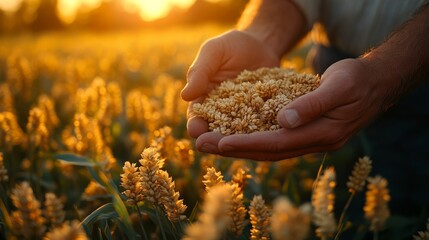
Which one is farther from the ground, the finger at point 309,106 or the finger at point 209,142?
the finger at point 309,106

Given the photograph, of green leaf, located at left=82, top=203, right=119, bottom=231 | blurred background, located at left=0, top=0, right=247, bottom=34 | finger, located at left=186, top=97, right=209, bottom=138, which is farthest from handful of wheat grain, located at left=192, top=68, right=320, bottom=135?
blurred background, located at left=0, top=0, right=247, bottom=34

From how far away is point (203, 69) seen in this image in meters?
2.24

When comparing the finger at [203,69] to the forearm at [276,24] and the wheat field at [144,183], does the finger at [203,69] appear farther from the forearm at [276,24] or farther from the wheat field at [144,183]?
the forearm at [276,24]

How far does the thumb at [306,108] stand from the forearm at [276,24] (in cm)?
126

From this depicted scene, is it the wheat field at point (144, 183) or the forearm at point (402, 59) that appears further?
the forearm at point (402, 59)

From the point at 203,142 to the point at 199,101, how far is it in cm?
57

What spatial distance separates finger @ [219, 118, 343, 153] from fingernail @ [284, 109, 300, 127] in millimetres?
73

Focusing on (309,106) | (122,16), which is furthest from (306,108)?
(122,16)

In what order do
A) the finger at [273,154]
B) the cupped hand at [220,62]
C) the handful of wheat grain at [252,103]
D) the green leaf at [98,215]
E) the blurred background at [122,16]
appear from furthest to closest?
the blurred background at [122,16], the cupped hand at [220,62], the handful of wheat grain at [252,103], the finger at [273,154], the green leaf at [98,215]

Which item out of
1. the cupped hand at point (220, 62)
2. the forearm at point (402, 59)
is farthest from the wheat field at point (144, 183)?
the forearm at point (402, 59)

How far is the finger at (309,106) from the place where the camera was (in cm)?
167

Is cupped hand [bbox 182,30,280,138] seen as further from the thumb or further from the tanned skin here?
the thumb

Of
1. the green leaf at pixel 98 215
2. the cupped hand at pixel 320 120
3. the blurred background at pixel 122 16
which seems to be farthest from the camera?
the blurred background at pixel 122 16

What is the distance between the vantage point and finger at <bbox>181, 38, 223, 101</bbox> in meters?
2.15
